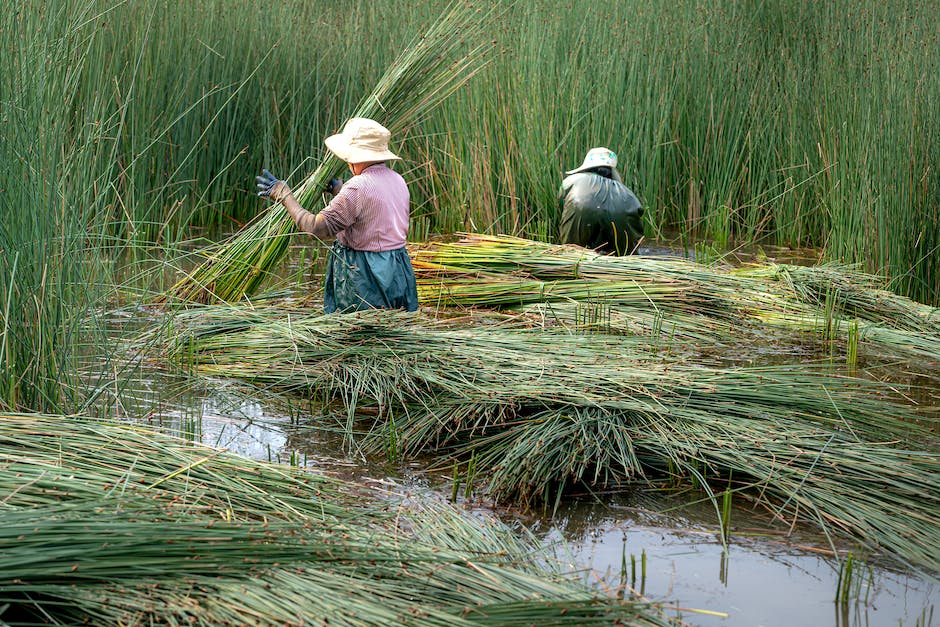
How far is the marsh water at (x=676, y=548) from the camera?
2523 millimetres

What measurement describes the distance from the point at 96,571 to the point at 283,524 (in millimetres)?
406

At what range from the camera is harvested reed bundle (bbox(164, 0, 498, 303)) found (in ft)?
16.7

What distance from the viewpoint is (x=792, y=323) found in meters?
5.21

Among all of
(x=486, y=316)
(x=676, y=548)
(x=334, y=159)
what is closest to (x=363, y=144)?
(x=334, y=159)

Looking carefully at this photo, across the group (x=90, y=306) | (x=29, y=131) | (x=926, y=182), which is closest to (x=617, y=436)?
(x=90, y=306)

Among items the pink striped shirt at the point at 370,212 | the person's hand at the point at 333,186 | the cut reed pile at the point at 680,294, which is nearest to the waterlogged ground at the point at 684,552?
the pink striped shirt at the point at 370,212

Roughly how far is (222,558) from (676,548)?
1.33 m

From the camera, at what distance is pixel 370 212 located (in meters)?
4.56

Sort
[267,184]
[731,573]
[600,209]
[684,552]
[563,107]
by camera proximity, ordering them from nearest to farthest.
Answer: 1. [731,573]
2. [684,552]
3. [267,184]
4. [600,209]
5. [563,107]

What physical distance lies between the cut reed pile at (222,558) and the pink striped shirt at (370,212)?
6.80 feet

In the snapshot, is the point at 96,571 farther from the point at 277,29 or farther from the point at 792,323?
the point at 277,29

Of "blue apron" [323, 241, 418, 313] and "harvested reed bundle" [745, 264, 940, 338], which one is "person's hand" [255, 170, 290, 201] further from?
"harvested reed bundle" [745, 264, 940, 338]

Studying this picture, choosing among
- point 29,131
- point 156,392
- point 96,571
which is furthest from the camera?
point 156,392

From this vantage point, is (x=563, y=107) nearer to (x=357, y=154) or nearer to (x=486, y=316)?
(x=486, y=316)
